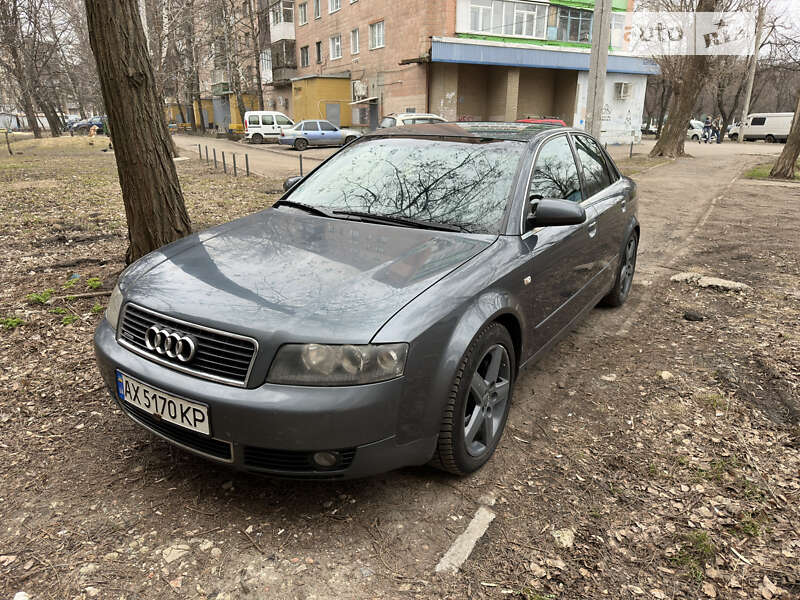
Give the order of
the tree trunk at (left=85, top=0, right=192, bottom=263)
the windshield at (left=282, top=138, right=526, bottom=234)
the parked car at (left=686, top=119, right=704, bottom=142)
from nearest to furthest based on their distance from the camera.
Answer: the windshield at (left=282, top=138, right=526, bottom=234)
the tree trunk at (left=85, top=0, right=192, bottom=263)
the parked car at (left=686, top=119, right=704, bottom=142)

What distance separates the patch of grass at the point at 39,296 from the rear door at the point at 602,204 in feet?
14.6

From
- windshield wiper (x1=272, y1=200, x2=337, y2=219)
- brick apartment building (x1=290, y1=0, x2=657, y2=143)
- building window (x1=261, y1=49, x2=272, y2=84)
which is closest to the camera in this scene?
windshield wiper (x1=272, y1=200, x2=337, y2=219)

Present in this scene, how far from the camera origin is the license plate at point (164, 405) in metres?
2.24

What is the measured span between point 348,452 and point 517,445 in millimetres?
1194

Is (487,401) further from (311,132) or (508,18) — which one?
(508,18)

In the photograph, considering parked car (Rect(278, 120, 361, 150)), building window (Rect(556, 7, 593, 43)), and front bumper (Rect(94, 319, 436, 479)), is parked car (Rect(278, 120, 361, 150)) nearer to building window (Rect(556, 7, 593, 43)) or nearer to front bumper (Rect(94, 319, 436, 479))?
building window (Rect(556, 7, 593, 43))

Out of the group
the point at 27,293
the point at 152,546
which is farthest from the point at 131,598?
the point at 27,293

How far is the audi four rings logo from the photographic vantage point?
2.29 meters

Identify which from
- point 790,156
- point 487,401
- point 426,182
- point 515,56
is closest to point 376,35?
point 515,56

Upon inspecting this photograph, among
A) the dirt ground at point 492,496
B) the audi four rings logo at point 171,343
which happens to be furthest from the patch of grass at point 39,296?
the audi four rings logo at point 171,343

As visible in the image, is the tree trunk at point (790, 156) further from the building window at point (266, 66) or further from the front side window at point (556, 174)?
the building window at point (266, 66)

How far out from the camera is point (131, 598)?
2061mm

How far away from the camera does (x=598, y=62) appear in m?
8.71

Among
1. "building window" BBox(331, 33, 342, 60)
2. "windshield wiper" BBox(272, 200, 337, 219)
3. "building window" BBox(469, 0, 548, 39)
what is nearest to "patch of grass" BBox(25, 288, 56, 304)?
"windshield wiper" BBox(272, 200, 337, 219)
